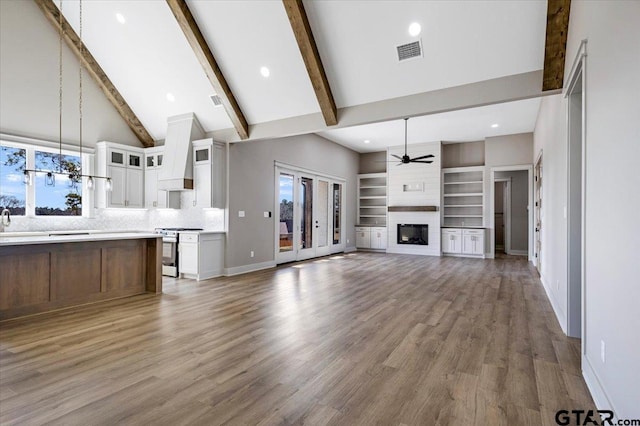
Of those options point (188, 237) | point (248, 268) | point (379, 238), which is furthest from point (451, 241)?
point (188, 237)

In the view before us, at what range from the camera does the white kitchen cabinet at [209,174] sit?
6566 millimetres

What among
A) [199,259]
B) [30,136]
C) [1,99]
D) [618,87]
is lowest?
[199,259]

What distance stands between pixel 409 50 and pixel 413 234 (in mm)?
6734

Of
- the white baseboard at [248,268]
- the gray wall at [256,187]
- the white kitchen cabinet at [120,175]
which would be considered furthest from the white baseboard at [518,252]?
the white kitchen cabinet at [120,175]

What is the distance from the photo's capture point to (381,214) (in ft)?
38.0

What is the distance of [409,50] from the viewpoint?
4531 millimetres

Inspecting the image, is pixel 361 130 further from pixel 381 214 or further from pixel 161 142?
pixel 161 142

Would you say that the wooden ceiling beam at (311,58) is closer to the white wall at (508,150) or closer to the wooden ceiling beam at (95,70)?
the wooden ceiling beam at (95,70)

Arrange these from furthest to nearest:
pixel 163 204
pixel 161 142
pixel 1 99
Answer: pixel 161 142, pixel 163 204, pixel 1 99

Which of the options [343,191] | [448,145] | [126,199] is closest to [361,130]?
[343,191]

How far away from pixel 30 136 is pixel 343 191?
7685mm

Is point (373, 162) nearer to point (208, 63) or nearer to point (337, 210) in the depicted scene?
point (337, 210)

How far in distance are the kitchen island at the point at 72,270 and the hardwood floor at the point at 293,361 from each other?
232mm

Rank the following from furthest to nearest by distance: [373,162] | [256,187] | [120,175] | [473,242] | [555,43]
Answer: [373,162]
[473,242]
[256,187]
[120,175]
[555,43]
